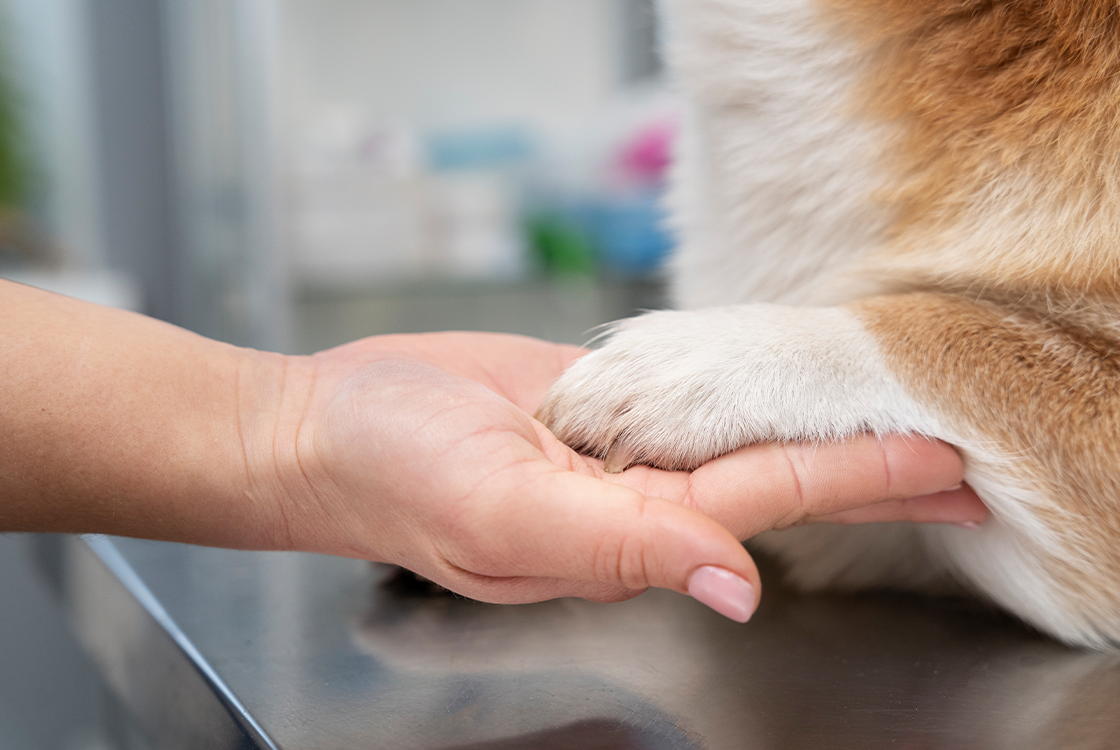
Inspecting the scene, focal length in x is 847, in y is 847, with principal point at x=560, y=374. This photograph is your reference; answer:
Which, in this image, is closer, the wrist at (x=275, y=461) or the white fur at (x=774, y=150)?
the wrist at (x=275, y=461)

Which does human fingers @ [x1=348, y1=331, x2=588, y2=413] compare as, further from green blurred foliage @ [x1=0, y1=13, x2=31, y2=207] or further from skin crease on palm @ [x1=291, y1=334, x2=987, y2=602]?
green blurred foliage @ [x1=0, y1=13, x2=31, y2=207]

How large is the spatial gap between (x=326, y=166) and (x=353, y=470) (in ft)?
6.33

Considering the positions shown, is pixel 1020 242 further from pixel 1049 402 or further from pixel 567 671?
pixel 567 671

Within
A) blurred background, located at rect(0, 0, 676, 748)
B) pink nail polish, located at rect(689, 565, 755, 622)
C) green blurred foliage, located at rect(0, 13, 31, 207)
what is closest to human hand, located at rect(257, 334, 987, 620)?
pink nail polish, located at rect(689, 565, 755, 622)

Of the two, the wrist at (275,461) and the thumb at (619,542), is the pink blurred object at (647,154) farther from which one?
the thumb at (619,542)

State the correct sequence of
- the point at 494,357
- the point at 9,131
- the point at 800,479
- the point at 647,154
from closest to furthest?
the point at 800,479 → the point at 494,357 → the point at 9,131 → the point at 647,154

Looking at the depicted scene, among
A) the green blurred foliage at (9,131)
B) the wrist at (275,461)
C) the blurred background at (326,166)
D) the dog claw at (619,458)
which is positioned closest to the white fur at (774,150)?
the dog claw at (619,458)

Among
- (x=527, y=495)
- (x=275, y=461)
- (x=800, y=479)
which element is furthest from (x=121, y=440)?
(x=800, y=479)

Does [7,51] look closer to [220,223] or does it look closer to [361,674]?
[220,223]

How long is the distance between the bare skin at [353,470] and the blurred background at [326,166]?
1.53 m

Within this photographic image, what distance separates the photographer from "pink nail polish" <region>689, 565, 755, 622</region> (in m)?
0.34

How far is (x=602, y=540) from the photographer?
349 millimetres

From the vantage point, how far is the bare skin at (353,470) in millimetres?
371

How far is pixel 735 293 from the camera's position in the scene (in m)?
0.69
